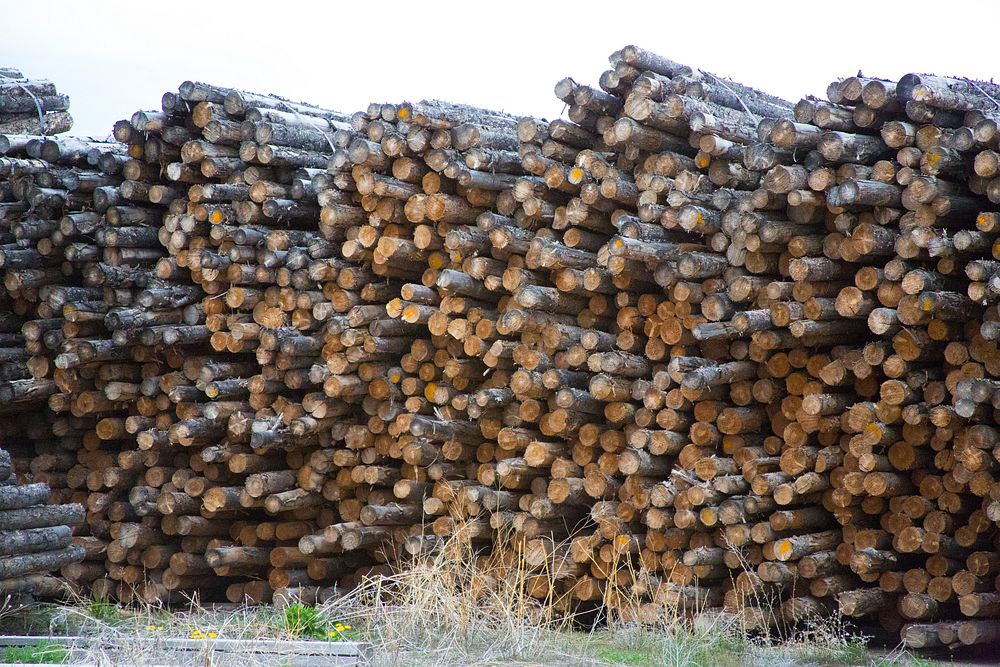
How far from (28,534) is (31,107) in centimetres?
376

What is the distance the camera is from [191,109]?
23.9 feet

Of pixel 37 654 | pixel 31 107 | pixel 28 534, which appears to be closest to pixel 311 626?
pixel 37 654

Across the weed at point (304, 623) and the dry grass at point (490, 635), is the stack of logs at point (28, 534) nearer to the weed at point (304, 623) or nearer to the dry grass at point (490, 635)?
the dry grass at point (490, 635)

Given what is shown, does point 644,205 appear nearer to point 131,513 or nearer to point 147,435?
point 147,435

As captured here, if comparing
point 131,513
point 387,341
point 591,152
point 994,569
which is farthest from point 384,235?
point 994,569

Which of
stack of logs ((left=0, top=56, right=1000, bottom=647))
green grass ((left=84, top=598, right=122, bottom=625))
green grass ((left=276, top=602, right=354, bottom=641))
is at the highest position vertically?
stack of logs ((left=0, top=56, right=1000, bottom=647))

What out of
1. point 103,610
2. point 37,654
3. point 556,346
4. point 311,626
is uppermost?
point 556,346

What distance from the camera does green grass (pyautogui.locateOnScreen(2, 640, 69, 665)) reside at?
16.8ft

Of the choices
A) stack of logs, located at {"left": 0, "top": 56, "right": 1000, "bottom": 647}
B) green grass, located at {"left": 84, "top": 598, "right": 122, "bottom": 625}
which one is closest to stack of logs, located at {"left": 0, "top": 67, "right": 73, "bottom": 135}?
stack of logs, located at {"left": 0, "top": 56, "right": 1000, "bottom": 647}

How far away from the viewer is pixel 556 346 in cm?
630

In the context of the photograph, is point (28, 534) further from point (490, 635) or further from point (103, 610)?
point (490, 635)

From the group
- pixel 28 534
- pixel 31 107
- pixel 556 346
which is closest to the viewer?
pixel 28 534

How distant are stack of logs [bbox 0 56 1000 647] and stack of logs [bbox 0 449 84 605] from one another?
0.87 meters

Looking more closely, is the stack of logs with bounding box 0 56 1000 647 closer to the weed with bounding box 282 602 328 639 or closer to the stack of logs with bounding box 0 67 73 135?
the weed with bounding box 282 602 328 639
